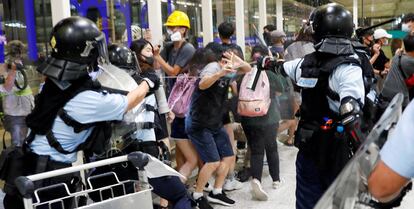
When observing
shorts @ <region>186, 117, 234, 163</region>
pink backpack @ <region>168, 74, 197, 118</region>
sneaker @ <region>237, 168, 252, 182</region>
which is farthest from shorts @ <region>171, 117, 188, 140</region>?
sneaker @ <region>237, 168, 252, 182</region>

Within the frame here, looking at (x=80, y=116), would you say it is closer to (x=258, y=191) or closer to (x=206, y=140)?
(x=206, y=140)

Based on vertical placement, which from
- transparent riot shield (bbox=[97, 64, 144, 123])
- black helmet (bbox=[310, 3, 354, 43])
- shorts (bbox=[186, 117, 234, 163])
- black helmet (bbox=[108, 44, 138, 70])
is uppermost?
black helmet (bbox=[310, 3, 354, 43])

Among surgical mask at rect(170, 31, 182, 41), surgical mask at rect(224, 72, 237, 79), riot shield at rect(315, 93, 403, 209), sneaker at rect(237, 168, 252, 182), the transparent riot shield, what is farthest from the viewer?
sneaker at rect(237, 168, 252, 182)

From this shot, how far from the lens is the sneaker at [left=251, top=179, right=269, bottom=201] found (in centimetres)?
377

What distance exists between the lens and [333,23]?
7.79 feet

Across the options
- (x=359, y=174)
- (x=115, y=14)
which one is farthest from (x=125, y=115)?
(x=115, y=14)

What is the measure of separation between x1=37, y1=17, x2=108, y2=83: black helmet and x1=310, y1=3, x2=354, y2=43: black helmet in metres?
1.17

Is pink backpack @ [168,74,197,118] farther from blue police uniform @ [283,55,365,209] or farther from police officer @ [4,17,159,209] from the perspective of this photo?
police officer @ [4,17,159,209]

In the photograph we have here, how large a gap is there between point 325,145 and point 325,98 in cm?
25

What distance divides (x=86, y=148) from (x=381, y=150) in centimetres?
148

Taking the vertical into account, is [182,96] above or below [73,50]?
below

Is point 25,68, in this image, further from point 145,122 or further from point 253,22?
point 253,22

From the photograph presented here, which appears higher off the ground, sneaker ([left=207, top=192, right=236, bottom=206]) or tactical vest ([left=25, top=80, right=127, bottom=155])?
tactical vest ([left=25, top=80, right=127, bottom=155])

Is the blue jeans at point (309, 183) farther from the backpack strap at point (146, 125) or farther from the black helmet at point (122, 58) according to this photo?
the black helmet at point (122, 58)
